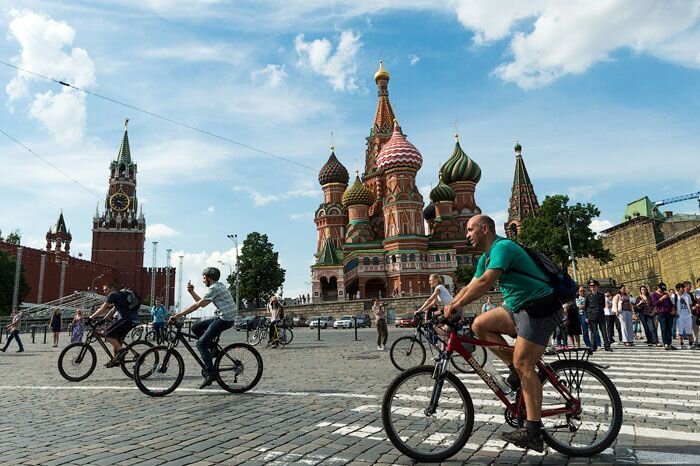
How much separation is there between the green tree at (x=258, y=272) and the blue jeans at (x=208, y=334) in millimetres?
54987

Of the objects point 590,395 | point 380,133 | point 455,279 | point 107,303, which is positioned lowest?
point 590,395

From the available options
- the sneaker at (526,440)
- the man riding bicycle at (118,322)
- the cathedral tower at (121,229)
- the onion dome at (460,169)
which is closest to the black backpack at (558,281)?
the sneaker at (526,440)

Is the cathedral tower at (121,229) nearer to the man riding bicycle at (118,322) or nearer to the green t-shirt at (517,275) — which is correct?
the man riding bicycle at (118,322)

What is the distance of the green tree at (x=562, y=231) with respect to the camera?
157 ft

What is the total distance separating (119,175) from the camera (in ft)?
374

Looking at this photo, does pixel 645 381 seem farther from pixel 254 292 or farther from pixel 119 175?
pixel 119 175

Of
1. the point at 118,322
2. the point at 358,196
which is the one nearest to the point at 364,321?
the point at 358,196

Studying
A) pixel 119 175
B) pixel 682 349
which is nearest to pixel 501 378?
pixel 682 349

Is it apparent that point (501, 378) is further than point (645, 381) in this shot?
No

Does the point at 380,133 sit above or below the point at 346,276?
above

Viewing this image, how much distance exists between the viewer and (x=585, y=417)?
4023 millimetres

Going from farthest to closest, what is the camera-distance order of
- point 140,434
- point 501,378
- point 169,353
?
1. point 169,353
2. point 140,434
3. point 501,378

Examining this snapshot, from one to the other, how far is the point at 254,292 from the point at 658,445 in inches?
2334

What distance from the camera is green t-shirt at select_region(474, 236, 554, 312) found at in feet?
12.5
